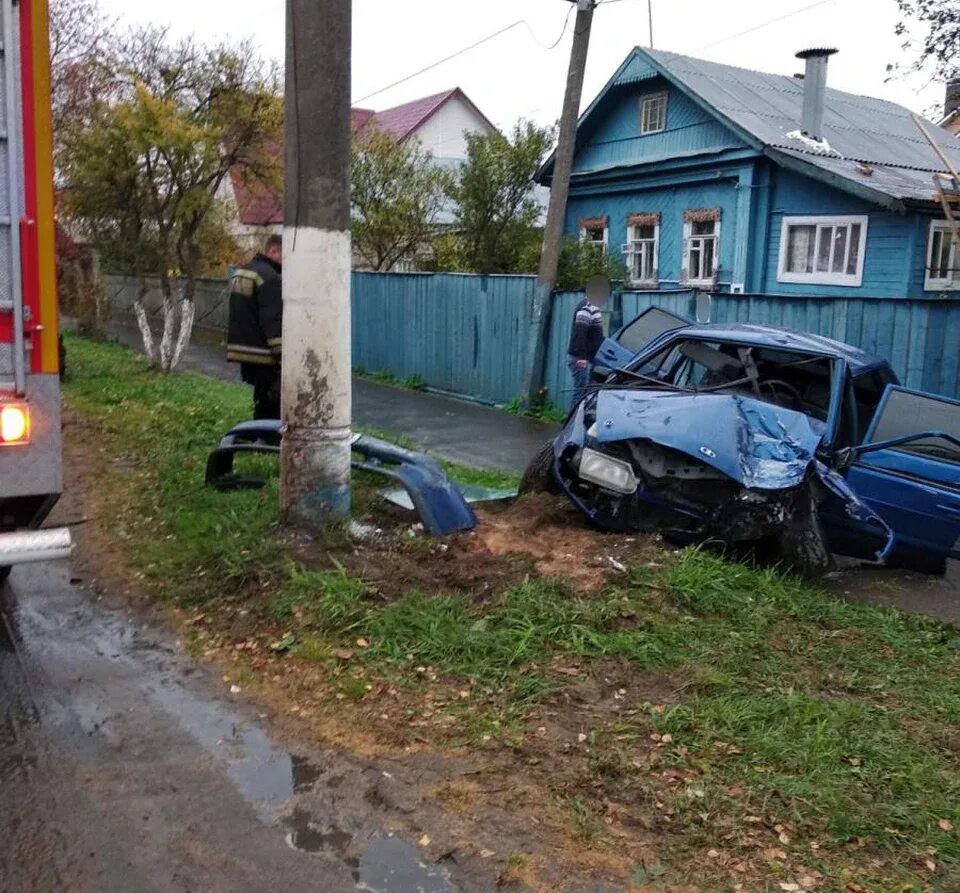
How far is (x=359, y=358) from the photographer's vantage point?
16953 millimetres

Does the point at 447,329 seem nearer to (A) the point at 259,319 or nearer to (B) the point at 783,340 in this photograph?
(A) the point at 259,319

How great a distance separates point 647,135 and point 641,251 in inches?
85.9

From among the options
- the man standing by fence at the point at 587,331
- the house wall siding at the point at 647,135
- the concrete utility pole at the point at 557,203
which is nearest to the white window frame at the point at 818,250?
the house wall siding at the point at 647,135

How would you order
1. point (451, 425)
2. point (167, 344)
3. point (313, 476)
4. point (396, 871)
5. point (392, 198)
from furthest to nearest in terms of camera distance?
point (392, 198)
point (167, 344)
point (451, 425)
point (313, 476)
point (396, 871)

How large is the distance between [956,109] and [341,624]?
10191 mm

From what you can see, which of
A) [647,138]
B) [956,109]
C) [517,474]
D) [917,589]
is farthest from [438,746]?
[647,138]

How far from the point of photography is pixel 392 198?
20391mm

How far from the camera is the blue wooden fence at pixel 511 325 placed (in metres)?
9.44

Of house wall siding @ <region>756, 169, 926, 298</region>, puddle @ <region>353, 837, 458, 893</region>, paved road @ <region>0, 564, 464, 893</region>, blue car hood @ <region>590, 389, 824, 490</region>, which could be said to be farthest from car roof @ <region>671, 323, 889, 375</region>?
house wall siding @ <region>756, 169, 926, 298</region>

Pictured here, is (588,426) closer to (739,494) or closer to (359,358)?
(739,494)

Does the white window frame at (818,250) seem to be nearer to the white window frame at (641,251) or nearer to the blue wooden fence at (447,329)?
the white window frame at (641,251)

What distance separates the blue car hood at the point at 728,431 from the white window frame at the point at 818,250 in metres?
10.1

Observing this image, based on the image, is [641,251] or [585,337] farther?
[641,251]

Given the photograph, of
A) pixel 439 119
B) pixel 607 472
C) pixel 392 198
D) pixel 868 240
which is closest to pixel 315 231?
pixel 607 472
